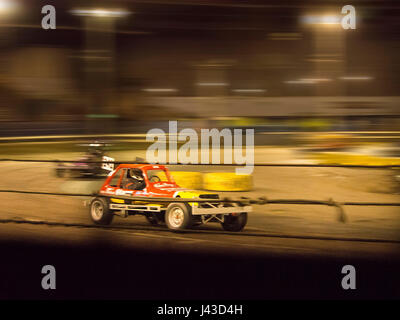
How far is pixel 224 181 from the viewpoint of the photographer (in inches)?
261

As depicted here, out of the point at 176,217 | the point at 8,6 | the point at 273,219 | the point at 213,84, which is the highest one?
the point at 8,6

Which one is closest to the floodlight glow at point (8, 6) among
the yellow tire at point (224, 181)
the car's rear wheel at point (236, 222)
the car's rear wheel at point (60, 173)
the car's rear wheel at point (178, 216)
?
the car's rear wheel at point (178, 216)

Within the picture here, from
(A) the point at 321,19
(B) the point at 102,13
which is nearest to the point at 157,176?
(B) the point at 102,13

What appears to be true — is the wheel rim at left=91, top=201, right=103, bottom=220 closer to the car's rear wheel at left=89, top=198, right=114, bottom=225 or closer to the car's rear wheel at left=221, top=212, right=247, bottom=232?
the car's rear wheel at left=89, top=198, right=114, bottom=225

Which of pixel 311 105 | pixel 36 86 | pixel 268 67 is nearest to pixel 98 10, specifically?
pixel 36 86

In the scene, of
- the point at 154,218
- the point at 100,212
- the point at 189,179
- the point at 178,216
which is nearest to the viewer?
the point at 178,216

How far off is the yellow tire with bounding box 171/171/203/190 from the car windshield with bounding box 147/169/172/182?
117 cm

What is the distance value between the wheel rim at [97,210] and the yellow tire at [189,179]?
1.54 metres

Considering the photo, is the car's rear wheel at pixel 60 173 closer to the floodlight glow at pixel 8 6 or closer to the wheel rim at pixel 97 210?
the floodlight glow at pixel 8 6

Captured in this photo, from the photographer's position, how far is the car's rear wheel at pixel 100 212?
4745mm

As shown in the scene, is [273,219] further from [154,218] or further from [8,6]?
[8,6]

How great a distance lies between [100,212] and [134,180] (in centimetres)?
44
